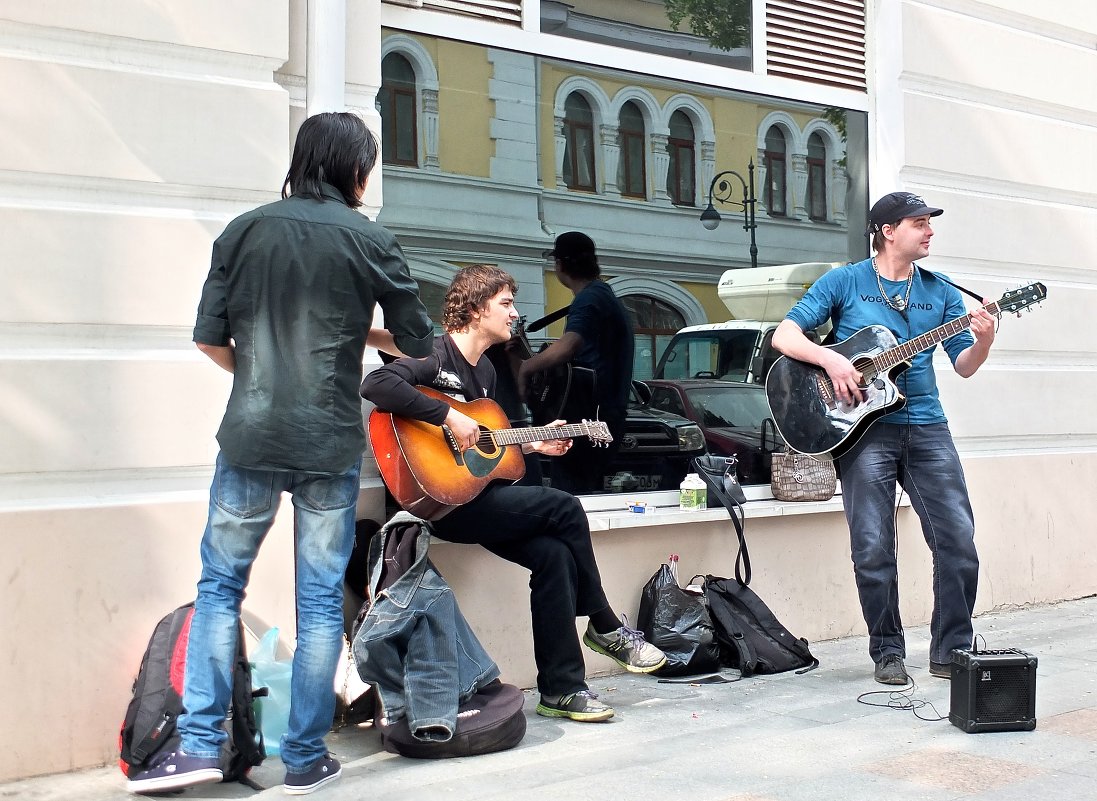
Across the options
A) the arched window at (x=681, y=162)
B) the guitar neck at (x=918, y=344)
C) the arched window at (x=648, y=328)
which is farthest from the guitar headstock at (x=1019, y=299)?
the arched window at (x=681, y=162)

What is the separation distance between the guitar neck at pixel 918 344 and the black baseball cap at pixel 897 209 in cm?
48

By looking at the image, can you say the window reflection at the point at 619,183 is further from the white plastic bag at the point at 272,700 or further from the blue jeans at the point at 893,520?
the white plastic bag at the point at 272,700

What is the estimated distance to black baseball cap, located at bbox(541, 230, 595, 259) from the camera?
598cm

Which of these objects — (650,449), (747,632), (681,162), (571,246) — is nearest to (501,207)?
(571,246)

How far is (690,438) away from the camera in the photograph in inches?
249

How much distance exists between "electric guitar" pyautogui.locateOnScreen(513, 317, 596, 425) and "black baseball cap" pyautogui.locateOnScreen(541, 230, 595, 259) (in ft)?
1.47

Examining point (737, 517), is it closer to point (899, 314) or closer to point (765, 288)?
point (899, 314)

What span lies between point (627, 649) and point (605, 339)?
1.70 metres

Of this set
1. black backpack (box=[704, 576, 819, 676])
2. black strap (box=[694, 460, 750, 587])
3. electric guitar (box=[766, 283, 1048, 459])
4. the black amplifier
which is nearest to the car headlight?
black strap (box=[694, 460, 750, 587])

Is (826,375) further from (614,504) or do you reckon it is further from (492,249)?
(492,249)

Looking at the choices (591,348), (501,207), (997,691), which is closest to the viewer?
(997,691)

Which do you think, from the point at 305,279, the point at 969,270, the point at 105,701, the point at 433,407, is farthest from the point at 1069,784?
the point at 969,270

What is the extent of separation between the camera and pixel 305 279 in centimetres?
372

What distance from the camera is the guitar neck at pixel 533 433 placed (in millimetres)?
4754
